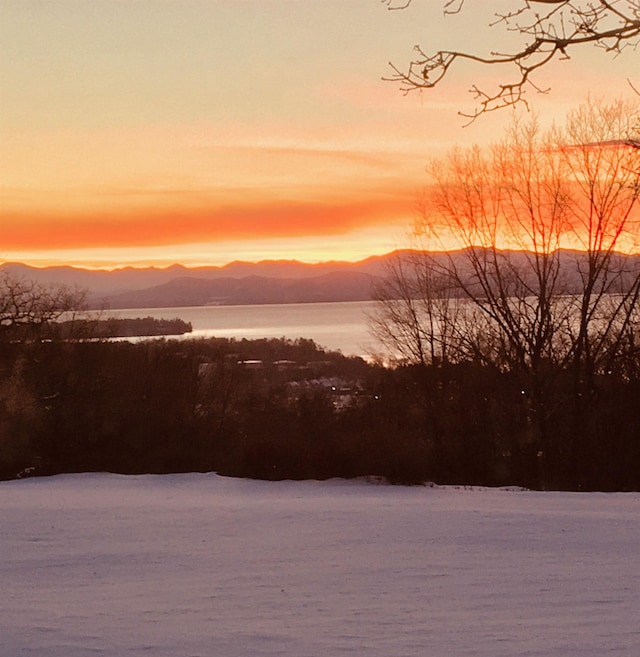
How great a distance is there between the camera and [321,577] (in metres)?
8.66

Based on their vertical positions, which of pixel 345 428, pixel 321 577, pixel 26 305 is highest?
pixel 26 305

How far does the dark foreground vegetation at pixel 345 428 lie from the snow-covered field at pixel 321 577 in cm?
641

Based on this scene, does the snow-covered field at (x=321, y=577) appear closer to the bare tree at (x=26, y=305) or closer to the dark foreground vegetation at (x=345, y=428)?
the dark foreground vegetation at (x=345, y=428)

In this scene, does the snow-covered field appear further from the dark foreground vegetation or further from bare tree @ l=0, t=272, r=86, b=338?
bare tree @ l=0, t=272, r=86, b=338

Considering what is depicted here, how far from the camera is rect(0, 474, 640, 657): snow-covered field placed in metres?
6.40

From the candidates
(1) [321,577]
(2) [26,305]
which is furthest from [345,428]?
(1) [321,577]

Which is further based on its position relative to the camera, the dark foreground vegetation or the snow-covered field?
the dark foreground vegetation

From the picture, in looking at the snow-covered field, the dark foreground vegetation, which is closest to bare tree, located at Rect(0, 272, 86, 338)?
the dark foreground vegetation

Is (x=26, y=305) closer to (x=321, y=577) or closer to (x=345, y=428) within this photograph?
(x=345, y=428)

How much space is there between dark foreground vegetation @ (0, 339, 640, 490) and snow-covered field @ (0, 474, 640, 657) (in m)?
6.41

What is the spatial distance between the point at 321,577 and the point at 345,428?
55.7ft

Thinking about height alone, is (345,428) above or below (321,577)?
below

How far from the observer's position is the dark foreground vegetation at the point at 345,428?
67.1 ft

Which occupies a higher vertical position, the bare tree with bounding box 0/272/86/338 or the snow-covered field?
the bare tree with bounding box 0/272/86/338
